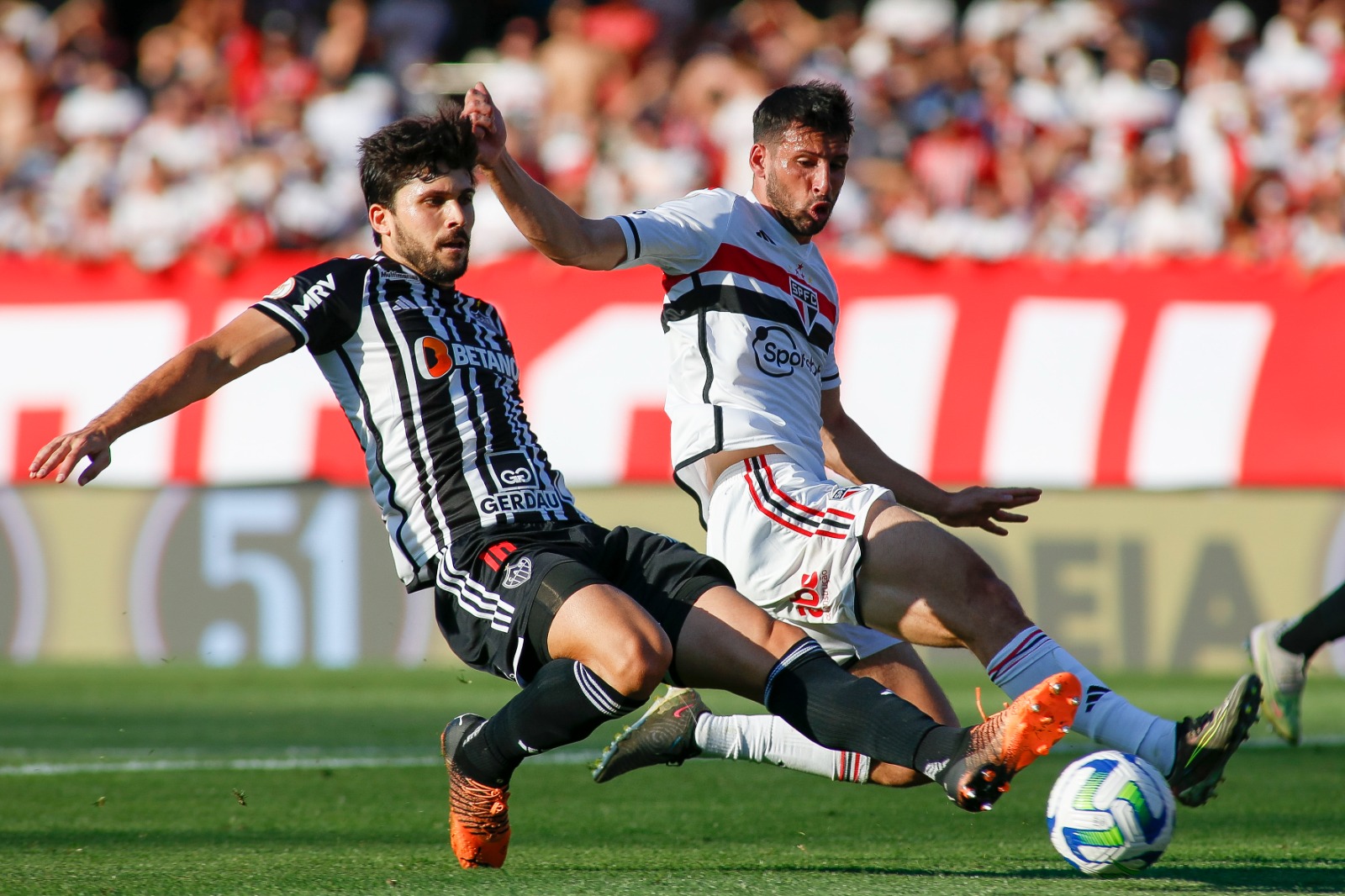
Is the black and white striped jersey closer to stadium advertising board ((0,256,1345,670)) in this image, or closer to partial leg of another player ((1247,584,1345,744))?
partial leg of another player ((1247,584,1345,744))

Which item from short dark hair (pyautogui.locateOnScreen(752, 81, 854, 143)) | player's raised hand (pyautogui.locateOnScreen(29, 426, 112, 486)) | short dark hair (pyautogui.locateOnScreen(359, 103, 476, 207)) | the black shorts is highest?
short dark hair (pyautogui.locateOnScreen(752, 81, 854, 143))

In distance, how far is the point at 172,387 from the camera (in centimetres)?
409

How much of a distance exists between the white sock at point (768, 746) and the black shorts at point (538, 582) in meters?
0.78

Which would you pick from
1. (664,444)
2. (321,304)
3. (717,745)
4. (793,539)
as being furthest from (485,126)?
(664,444)

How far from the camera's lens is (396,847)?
4.77 m

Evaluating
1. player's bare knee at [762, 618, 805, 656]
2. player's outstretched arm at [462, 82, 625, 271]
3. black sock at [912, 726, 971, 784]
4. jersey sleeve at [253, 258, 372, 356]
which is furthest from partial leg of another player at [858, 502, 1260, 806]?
jersey sleeve at [253, 258, 372, 356]

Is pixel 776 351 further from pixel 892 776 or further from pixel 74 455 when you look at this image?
pixel 74 455

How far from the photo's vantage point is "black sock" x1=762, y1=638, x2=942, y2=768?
4012 millimetres

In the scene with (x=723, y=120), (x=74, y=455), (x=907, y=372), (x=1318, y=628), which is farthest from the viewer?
(x=723, y=120)

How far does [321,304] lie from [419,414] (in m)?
0.40

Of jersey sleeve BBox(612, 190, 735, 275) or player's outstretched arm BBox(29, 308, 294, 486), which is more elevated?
jersey sleeve BBox(612, 190, 735, 275)

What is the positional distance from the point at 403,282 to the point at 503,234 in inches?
278

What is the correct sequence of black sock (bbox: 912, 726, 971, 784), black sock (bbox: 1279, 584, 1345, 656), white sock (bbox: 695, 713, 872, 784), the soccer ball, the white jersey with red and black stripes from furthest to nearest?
black sock (bbox: 1279, 584, 1345, 656) < white sock (bbox: 695, 713, 872, 784) < the white jersey with red and black stripes < the soccer ball < black sock (bbox: 912, 726, 971, 784)

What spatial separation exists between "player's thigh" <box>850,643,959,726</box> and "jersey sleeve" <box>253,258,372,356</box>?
1769mm
